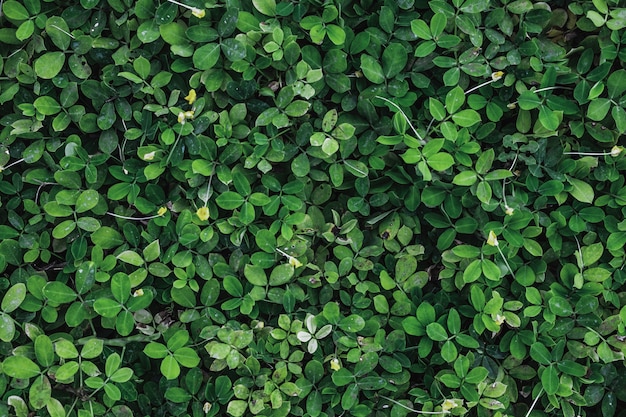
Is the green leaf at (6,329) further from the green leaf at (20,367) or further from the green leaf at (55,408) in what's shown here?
the green leaf at (55,408)

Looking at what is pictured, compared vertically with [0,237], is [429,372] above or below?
below

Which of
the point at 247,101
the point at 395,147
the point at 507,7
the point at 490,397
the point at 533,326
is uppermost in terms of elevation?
the point at 507,7

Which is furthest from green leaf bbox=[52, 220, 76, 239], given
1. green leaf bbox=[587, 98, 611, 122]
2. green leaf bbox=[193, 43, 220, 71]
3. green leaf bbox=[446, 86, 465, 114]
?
green leaf bbox=[587, 98, 611, 122]

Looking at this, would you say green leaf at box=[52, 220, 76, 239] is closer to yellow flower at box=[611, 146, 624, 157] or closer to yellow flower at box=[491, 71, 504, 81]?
yellow flower at box=[491, 71, 504, 81]

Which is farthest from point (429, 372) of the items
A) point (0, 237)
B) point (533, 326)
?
point (0, 237)

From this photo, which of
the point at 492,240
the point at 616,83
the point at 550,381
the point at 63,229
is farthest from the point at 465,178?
the point at 63,229

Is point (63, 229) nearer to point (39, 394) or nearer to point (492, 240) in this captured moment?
point (39, 394)

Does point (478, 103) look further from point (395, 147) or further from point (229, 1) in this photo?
point (229, 1)

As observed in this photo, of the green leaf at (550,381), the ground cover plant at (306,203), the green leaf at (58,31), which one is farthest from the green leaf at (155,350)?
the green leaf at (550,381)
